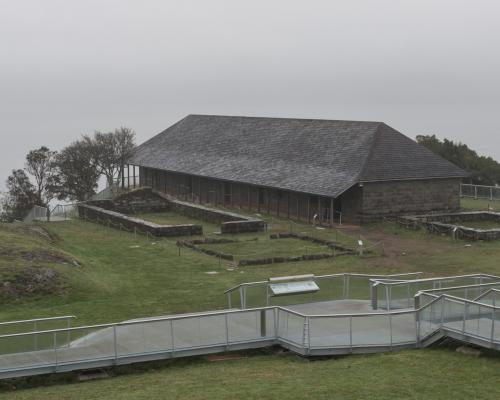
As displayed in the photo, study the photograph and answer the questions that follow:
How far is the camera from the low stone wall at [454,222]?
37.0 metres

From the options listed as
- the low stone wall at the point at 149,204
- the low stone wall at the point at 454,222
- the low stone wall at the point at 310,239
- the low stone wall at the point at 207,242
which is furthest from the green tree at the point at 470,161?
the low stone wall at the point at 207,242

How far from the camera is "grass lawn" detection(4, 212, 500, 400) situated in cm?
1526

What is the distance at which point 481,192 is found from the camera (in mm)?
54625

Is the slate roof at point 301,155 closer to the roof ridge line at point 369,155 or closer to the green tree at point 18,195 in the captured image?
the roof ridge line at point 369,155

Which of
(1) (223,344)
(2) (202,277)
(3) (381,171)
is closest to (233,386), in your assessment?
(1) (223,344)

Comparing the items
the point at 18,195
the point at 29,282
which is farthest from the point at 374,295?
the point at 18,195

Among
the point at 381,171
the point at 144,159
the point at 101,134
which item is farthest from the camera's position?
the point at 101,134

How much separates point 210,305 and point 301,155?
26.3 m

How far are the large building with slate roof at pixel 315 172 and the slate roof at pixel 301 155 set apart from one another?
68 mm

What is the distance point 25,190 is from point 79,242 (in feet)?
127

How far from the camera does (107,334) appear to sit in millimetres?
18000

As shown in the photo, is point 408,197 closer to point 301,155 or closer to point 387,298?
point 301,155

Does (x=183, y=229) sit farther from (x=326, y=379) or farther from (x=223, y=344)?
(x=326, y=379)

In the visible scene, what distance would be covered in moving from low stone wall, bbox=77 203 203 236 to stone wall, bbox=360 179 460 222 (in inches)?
372
